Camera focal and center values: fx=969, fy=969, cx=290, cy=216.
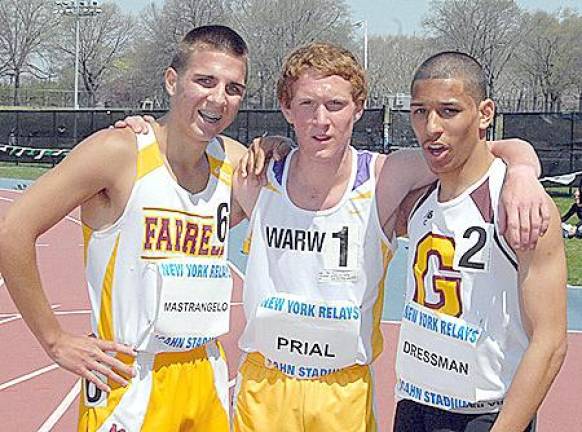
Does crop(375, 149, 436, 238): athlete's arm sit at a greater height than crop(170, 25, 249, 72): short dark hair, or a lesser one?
lesser

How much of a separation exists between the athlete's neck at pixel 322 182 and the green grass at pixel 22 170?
24.6 m

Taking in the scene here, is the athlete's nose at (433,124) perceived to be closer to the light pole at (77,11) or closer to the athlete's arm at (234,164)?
the athlete's arm at (234,164)

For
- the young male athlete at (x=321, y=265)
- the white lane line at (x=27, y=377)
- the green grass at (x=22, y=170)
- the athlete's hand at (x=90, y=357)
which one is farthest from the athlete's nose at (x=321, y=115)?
the green grass at (x=22, y=170)

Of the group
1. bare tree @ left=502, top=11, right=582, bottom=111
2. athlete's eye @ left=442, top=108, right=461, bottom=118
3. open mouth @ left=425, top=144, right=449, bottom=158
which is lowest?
open mouth @ left=425, top=144, right=449, bottom=158

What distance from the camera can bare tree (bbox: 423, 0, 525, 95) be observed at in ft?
190

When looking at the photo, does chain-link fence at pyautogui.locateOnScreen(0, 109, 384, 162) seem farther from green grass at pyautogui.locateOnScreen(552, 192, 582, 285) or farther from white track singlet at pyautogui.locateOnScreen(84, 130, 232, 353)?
white track singlet at pyautogui.locateOnScreen(84, 130, 232, 353)

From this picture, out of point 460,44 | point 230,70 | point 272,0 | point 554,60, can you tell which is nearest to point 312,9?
point 272,0

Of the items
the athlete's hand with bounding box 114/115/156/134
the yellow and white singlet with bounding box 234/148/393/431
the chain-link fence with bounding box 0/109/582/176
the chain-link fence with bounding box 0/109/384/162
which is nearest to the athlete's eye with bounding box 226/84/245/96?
the athlete's hand with bounding box 114/115/156/134

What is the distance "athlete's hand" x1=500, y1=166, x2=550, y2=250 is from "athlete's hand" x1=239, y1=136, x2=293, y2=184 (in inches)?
40.0

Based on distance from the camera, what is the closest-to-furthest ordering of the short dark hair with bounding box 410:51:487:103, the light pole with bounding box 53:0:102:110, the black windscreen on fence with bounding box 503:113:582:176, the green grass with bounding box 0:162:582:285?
the short dark hair with bounding box 410:51:487:103 → the green grass with bounding box 0:162:582:285 → the black windscreen on fence with bounding box 503:113:582:176 → the light pole with bounding box 53:0:102:110

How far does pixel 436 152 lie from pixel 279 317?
85 centimetres

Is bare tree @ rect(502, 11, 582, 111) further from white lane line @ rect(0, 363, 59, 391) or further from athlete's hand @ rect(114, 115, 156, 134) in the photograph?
athlete's hand @ rect(114, 115, 156, 134)

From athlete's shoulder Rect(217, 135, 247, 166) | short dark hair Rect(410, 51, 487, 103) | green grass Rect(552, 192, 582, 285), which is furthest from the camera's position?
green grass Rect(552, 192, 582, 285)

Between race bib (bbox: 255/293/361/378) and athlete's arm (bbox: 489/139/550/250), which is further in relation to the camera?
race bib (bbox: 255/293/361/378)
